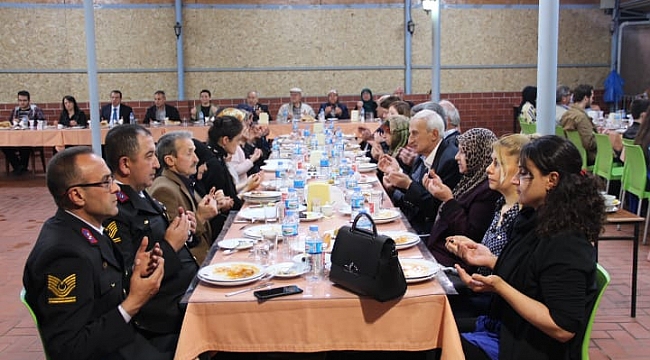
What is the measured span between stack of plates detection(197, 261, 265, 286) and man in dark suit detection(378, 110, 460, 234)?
1.70 metres

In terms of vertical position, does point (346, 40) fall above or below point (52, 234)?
above

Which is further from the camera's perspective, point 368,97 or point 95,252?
point 368,97

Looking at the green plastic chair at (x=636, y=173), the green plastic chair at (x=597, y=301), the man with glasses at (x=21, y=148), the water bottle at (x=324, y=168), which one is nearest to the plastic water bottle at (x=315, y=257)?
the green plastic chair at (x=597, y=301)

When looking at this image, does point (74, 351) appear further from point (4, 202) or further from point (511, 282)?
point (4, 202)

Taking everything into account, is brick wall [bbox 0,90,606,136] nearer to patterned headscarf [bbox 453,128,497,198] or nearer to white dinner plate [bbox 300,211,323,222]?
white dinner plate [bbox 300,211,323,222]

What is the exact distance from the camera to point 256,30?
13125 mm

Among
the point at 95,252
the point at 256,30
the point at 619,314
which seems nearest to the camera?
the point at 95,252

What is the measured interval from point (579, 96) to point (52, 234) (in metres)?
7.50

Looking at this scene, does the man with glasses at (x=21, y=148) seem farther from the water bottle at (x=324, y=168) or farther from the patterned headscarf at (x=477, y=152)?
the patterned headscarf at (x=477, y=152)

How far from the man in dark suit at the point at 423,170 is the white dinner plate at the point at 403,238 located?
0.88 m

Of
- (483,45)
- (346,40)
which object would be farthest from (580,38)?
(346,40)

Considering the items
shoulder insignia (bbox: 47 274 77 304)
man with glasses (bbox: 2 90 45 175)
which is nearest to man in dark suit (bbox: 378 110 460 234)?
shoulder insignia (bbox: 47 274 77 304)

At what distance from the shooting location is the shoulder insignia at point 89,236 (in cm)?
236

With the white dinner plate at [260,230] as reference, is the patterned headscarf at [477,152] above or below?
above
